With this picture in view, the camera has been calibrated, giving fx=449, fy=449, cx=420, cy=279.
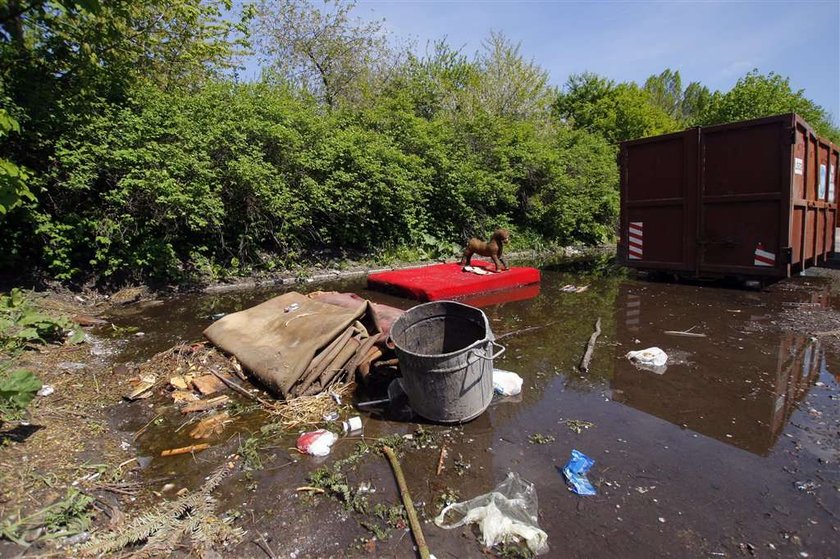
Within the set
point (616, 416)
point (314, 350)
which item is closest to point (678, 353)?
point (616, 416)

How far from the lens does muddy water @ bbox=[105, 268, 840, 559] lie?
2252 mm

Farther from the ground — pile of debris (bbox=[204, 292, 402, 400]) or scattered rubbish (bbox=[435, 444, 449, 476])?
pile of debris (bbox=[204, 292, 402, 400])

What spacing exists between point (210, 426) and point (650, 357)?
4070 millimetres

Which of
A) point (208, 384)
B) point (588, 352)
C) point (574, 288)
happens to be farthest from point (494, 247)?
point (208, 384)

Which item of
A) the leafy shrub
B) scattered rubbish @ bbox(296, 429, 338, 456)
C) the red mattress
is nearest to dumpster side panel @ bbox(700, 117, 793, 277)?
the red mattress

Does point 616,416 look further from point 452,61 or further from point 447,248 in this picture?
point 452,61

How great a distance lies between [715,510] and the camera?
2408 millimetres

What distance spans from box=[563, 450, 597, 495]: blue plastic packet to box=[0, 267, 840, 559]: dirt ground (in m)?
0.07

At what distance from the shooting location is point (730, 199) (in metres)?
7.21

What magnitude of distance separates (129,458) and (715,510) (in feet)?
11.8

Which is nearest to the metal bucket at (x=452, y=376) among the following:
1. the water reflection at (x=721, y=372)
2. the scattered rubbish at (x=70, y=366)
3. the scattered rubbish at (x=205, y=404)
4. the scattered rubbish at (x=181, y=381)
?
the water reflection at (x=721, y=372)

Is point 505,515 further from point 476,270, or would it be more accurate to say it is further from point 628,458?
point 476,270

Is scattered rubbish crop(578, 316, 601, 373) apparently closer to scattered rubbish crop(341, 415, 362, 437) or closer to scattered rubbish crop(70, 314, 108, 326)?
scattered rubbish crop(341, 415, 362, 437)

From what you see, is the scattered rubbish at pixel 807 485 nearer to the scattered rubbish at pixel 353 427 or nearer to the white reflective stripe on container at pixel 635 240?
the scattered rubbish at pixel 353 427
